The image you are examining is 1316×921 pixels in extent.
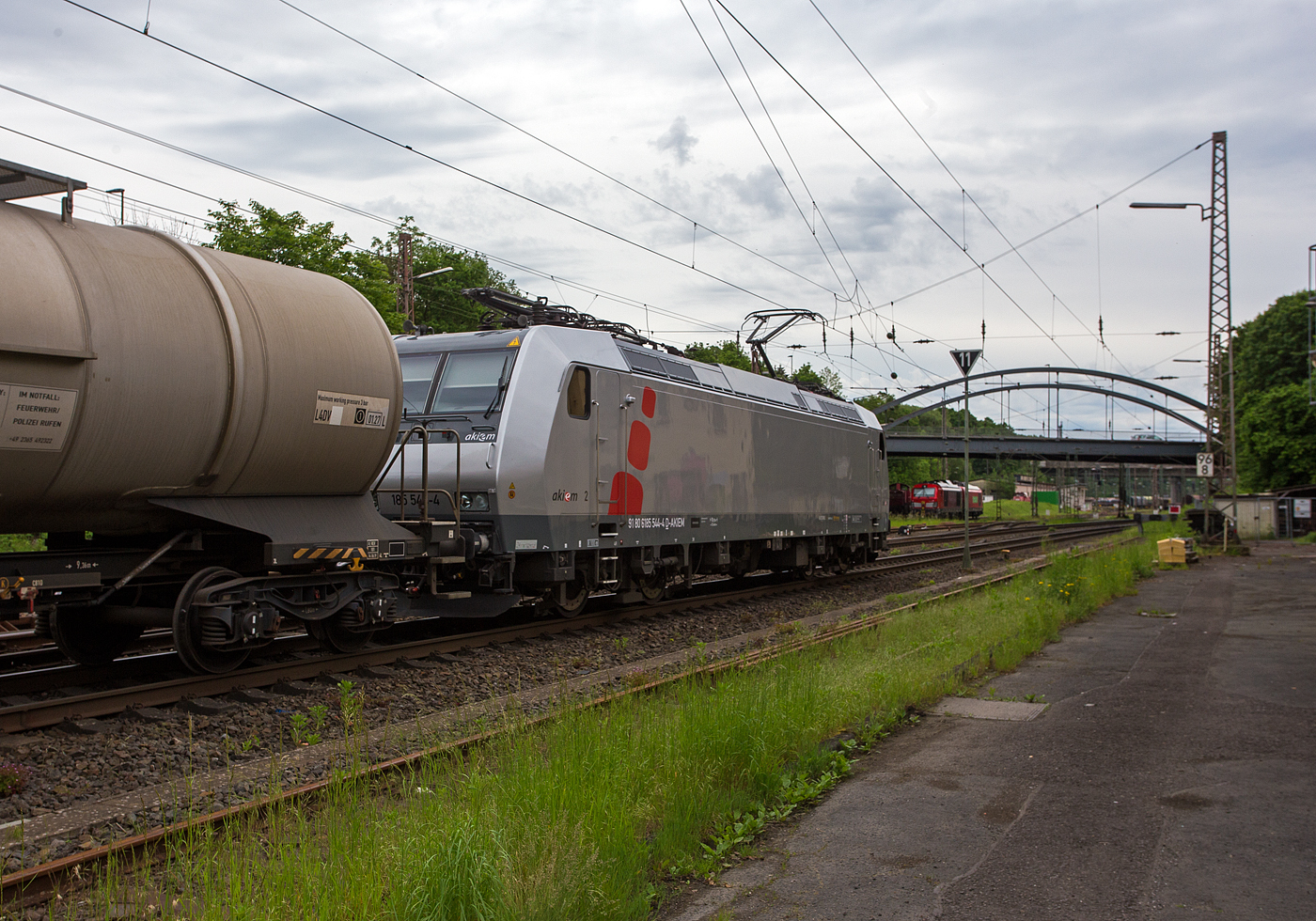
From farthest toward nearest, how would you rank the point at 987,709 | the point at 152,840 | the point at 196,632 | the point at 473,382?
the point at 473,382, the point at 987,709, the point at 196,632, the point at 152,840

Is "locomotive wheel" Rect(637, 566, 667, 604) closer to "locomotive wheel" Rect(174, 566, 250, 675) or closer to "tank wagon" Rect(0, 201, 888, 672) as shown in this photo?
"tank wagon" Rect(0, 201, 888, 672)

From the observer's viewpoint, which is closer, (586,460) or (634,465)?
(586,460)

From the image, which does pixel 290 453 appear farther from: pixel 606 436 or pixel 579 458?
pixel 606 436

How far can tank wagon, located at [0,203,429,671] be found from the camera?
6.83 metres

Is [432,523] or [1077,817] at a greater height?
[432,523]

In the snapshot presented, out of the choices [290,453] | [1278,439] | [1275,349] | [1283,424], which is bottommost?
[290,453]

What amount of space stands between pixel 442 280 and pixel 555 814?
181 feet

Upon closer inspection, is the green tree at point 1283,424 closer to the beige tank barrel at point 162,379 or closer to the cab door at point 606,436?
the cab door at point 606,436

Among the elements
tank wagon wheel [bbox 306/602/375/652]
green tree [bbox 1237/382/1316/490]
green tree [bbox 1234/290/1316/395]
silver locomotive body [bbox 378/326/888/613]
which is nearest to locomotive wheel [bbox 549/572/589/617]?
silver locomotive body [bbox 378/326/888/613]

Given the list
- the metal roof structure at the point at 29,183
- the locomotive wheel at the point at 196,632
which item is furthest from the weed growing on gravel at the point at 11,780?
the metal roof structure at the point at 29,183

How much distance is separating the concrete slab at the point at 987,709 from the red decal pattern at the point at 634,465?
518 cm

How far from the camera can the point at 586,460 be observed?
12.1 m

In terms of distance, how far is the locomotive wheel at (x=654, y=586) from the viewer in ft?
47.5

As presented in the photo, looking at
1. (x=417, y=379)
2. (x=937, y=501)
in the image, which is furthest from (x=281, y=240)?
(x=937, y=501)
